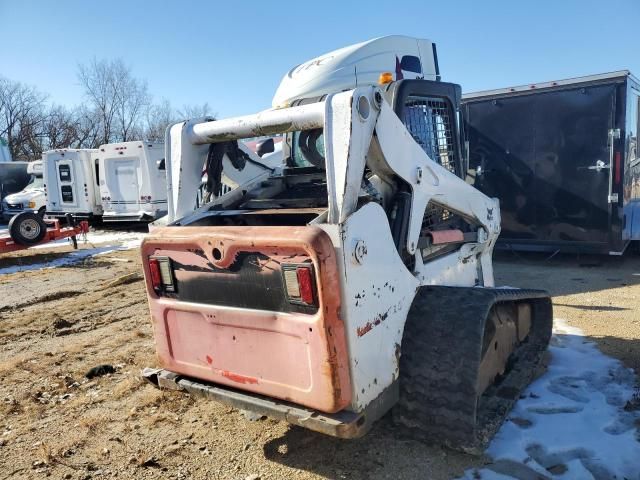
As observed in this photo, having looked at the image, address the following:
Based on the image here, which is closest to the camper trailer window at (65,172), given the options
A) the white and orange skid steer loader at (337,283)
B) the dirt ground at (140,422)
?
the dirt ground at (140,422)

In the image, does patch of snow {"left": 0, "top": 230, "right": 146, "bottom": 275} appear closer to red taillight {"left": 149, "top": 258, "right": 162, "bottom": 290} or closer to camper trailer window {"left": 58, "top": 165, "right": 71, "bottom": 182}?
camper trailer window {"left": 58, "top": 165, "right": 71, "bottom": 182}

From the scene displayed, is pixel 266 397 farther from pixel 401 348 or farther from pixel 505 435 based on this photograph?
pixel 505 435

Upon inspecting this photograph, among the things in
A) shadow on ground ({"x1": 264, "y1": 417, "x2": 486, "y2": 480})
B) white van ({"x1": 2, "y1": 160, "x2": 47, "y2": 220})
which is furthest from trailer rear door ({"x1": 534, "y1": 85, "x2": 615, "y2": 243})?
white van ({"x1": 2, "y1": 160, "x2": 47, "y2": 220})

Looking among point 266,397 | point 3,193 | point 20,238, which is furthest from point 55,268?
point 3,193

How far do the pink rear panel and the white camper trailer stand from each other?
605 inches

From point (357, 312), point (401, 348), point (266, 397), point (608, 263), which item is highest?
point (357, 312)

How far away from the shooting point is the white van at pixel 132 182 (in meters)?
15.6

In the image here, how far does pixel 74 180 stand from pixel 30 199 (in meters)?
4.00

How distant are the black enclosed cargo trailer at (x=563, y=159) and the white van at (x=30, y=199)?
55.1 ft

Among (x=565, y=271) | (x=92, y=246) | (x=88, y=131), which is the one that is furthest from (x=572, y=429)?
(x=88, y=131)

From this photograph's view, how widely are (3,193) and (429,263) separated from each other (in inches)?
917

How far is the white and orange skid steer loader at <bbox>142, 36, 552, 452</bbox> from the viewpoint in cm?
257

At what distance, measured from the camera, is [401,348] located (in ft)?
9.70

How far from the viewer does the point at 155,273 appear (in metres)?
3.18
